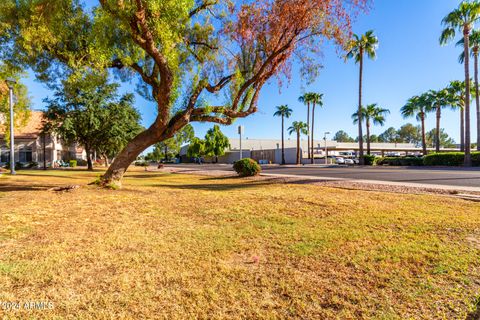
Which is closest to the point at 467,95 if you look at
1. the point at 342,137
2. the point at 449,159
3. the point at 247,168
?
the point at 449,159

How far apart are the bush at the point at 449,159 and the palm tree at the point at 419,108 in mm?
12189

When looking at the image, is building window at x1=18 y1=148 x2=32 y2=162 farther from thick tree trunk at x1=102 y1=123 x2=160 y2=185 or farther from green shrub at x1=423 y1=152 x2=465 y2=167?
green shrub at x1=423 y1=152 x2=465 y2=167

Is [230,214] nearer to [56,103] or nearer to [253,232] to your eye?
[253,232]

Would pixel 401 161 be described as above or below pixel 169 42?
below

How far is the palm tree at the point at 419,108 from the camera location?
143ft

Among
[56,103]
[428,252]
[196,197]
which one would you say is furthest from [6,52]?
[56,103]

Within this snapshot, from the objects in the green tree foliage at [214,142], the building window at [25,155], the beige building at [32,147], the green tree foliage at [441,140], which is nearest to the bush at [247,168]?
the beige building at [32,147]

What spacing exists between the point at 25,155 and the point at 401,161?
164 feet

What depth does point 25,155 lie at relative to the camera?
36.7 meters

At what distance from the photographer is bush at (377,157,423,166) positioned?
1299 inches

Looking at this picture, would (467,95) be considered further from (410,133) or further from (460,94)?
(410,133)

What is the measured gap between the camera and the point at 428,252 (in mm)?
3840

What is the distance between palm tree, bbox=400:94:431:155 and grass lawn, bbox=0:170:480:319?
1781 inches

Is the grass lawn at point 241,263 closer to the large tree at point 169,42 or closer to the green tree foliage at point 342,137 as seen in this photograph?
the large tree at point 169,42
